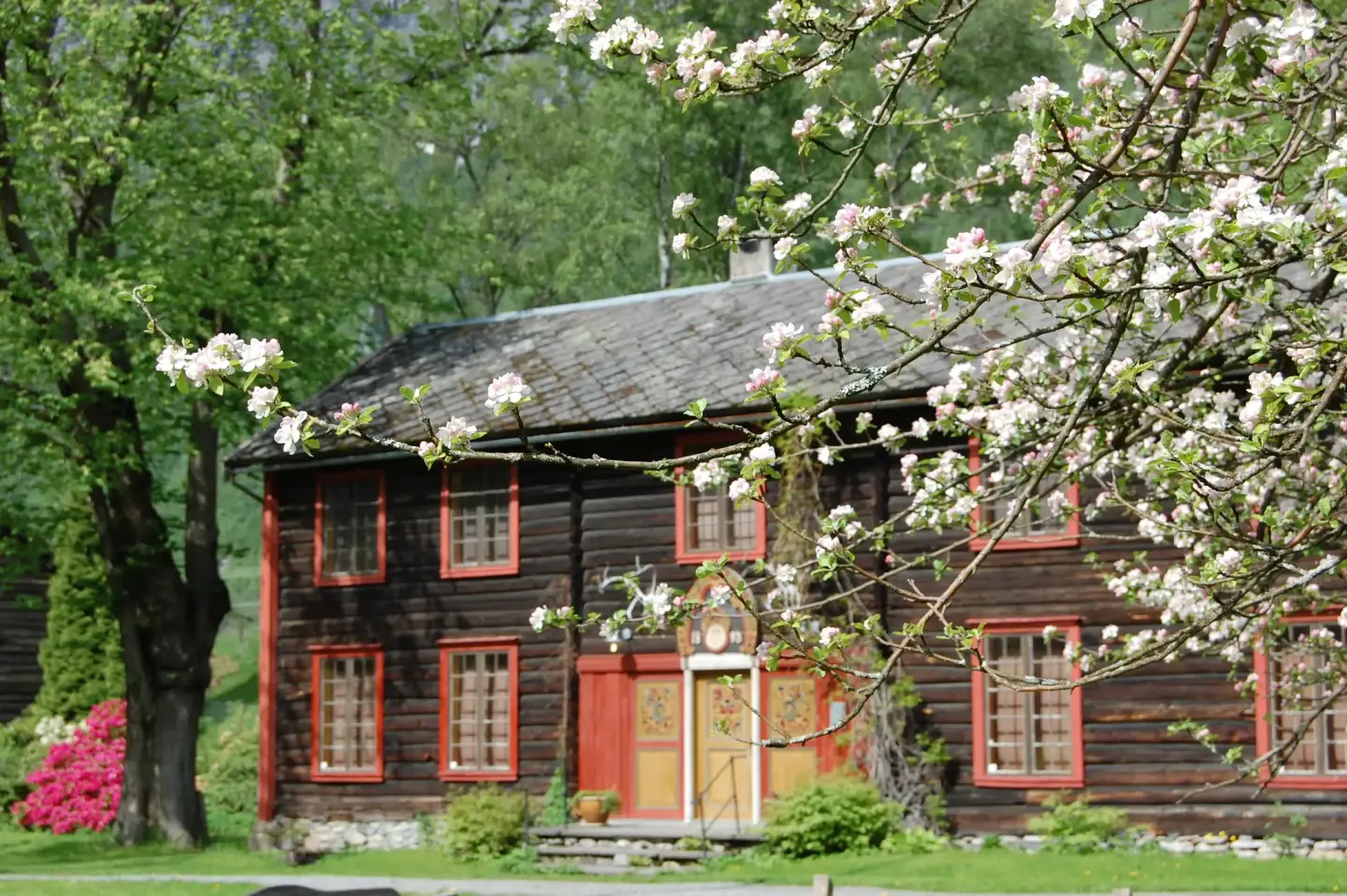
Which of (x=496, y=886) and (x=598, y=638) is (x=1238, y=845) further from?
(x=598, y=638)

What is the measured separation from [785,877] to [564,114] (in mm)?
29358

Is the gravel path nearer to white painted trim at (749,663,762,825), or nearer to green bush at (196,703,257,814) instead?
white painted trim at (749,663,762,825)

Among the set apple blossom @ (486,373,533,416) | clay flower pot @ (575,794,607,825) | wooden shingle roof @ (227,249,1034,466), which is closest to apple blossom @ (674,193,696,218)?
apple blossom @ (486,373,533,416)

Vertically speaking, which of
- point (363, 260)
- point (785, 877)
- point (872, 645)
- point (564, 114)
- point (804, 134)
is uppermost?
point (564, 114)

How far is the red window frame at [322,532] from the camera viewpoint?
88.0 feet

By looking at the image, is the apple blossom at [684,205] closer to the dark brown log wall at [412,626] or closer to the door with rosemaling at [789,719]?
the door with rosemaling at [789,719]

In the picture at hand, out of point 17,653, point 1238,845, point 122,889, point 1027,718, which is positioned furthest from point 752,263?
point 17,653

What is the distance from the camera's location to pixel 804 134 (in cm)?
791

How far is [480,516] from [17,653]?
794 inches

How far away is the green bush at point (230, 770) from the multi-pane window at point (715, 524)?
44.2ft

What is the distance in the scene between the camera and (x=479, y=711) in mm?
25938

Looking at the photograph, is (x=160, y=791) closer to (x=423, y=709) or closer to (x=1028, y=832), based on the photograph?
(x=423, y=709)

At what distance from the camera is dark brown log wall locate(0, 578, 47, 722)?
137ft

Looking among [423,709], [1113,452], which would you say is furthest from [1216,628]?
[423,709]
